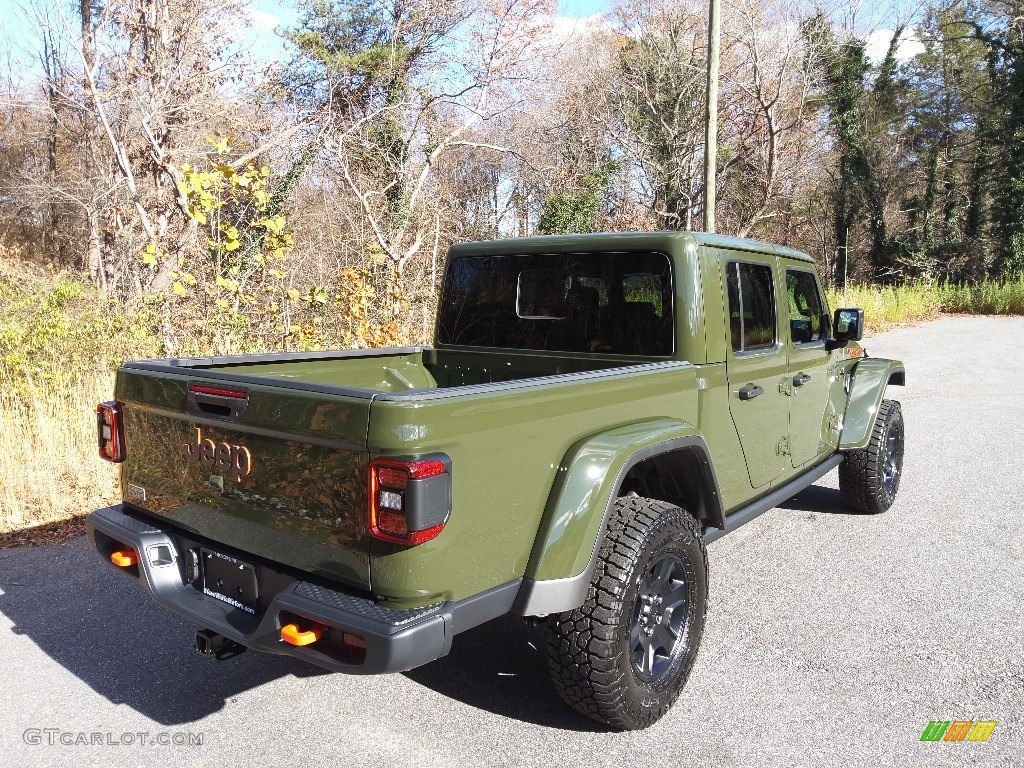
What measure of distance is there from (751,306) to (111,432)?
3013mm

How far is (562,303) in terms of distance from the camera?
386 cm

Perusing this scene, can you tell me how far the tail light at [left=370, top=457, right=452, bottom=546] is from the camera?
6.93ft

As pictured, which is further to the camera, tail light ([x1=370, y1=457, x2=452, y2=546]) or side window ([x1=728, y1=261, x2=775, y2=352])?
side window ([x1=728, y1=261, x2=775, y2=352])

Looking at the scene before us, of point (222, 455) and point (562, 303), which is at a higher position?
point (562, 303)

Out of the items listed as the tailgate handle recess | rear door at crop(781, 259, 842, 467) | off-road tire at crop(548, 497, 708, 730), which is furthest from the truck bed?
rear door at crop(781, 259, 842, 467)

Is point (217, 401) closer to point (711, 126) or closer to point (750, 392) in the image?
point (750, 392)

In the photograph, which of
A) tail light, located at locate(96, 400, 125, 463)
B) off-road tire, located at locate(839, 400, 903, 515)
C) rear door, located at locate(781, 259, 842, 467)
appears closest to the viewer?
tail light, located at locate(96, 400, 125, 463)

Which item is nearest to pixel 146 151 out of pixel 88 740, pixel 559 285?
pixel 559 285

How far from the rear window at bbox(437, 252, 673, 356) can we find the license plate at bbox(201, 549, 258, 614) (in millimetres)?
1882

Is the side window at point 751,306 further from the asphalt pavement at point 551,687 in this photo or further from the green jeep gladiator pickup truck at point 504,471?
the asphalt pavement at point 551,687

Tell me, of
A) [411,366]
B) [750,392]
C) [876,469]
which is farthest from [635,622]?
[876,469]

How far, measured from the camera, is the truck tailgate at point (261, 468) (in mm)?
2260

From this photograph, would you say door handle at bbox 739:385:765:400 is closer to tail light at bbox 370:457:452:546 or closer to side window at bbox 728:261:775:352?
side window at bbox 728:261:775:352

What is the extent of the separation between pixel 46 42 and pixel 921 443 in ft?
47.6
